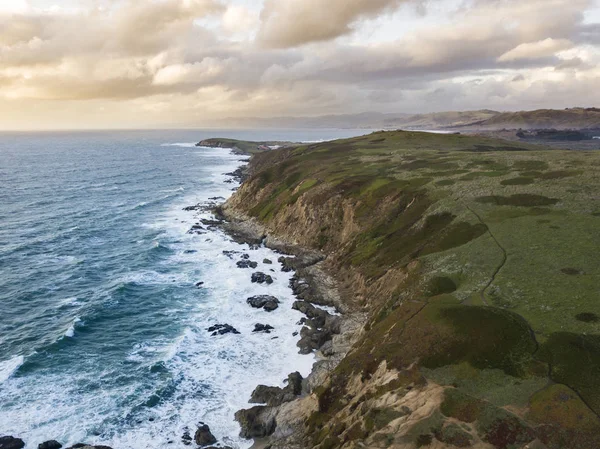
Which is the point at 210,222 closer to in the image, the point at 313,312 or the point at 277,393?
the point at 313,312

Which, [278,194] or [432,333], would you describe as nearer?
[432,333]

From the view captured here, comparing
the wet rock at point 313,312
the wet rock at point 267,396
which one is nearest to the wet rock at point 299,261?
the wet rock at point 313,312

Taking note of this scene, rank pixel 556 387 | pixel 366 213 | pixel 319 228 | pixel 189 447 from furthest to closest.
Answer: pixel 319 228
pixel 366 213
pixel 189 447
pixel 556 387

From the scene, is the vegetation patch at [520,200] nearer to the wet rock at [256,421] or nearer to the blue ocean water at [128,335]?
the blue ocean water at [128,335]

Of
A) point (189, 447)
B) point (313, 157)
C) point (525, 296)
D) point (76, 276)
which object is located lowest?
point (189, 447)

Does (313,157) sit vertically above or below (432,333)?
above

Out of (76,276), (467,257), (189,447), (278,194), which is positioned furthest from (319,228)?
(189,447)

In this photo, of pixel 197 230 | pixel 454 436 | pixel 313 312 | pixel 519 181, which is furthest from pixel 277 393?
pixel 197 230

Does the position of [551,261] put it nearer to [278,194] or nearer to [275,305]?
[275,305]
